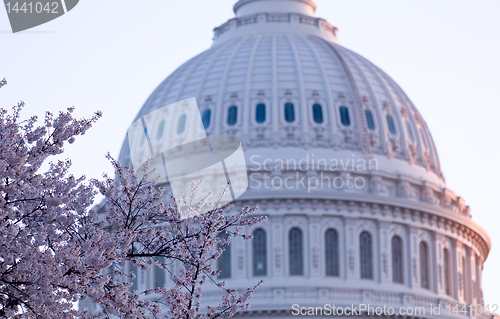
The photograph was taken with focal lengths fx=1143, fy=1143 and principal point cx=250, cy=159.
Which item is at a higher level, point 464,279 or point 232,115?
point 232,115

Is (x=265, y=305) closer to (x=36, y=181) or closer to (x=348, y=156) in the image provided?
(x=348, y=156)

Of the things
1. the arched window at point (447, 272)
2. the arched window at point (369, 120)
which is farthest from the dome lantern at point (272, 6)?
the arched window at point (447, 272)

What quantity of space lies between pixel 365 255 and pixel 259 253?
660 cm

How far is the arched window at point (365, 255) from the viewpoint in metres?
69.5

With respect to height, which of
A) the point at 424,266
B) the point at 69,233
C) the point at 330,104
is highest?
the point at 330,104

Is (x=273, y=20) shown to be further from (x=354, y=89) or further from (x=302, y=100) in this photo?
(x=302, y=100)

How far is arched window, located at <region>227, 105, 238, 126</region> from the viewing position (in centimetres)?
7356

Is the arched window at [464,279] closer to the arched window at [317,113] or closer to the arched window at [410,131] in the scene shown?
the arched window at [410,131]

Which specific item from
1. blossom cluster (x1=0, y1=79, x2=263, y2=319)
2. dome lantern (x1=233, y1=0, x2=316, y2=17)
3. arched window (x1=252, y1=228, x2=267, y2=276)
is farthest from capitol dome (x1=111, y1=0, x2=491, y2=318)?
blossom cluster (x1=0, y1=79, x2=263, y2=319)

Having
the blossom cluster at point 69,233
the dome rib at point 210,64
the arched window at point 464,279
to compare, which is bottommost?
the blossom cluster at point 69,233

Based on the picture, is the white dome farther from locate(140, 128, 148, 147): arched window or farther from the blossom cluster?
the blossom cluster

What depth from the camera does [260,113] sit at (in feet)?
242

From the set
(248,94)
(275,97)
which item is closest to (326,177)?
(275,97)

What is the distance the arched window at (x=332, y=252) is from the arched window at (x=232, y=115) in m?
9.85
